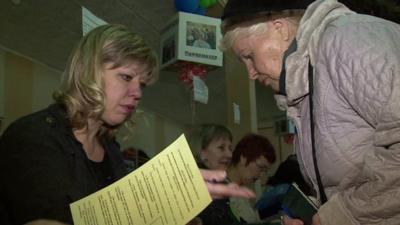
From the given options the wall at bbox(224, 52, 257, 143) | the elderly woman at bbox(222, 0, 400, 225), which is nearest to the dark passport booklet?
the elderly woman at bbox(222, 0, 400, 225)

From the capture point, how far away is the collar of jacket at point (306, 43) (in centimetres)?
82

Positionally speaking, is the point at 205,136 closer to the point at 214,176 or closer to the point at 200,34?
the point at 200,34

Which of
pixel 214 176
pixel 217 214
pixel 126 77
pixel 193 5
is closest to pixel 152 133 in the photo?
pixel 193 5

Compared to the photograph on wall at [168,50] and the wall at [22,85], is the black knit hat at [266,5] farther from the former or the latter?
the wall at [22,85]

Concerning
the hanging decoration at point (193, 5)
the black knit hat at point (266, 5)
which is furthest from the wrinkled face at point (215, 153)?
the black knit hat at point (266, 5)

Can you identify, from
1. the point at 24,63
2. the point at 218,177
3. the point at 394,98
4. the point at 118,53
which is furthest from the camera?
the point at 24,63

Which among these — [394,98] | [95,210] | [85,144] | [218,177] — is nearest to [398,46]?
[394,98]

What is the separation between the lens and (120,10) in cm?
250

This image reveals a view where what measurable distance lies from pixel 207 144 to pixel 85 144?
4.55 ft

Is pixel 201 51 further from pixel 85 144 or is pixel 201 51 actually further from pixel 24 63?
pixel 24 63

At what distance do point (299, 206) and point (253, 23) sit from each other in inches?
18.6

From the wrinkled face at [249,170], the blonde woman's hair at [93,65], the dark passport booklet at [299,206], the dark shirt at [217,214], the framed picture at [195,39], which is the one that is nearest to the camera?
the dark passport booklet at [299,206]

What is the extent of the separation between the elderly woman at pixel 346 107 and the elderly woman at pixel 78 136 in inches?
7.4

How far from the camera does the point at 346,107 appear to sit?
0.78 metres
